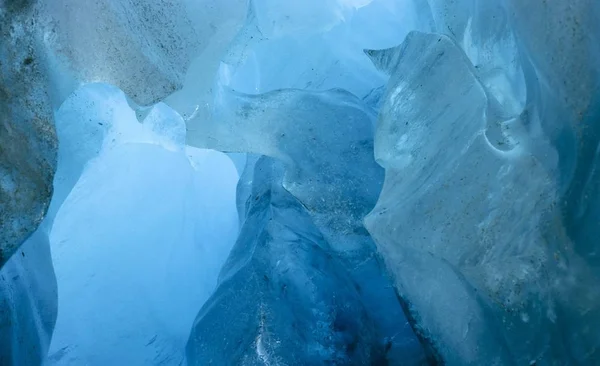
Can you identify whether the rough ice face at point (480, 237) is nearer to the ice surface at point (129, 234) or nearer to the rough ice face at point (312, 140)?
the rough ice face at point (312, 140)

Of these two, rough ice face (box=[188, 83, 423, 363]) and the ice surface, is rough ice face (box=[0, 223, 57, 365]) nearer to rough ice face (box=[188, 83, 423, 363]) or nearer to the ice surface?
the ice surface

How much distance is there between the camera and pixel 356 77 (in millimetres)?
1759

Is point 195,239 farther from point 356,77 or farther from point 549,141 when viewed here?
point 549,141

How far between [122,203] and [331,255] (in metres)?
0.63

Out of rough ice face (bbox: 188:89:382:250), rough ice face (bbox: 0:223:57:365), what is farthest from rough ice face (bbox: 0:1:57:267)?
rough ice face (bbox: 188:89:382:250)

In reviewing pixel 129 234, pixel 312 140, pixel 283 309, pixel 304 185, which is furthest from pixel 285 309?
pixel 129 234

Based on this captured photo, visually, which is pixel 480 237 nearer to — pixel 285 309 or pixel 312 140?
pixel 285 309

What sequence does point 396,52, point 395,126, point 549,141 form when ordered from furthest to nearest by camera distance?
point 396,52, point 395,126, point 549,141

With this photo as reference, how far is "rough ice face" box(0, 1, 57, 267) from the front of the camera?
36.4 inches

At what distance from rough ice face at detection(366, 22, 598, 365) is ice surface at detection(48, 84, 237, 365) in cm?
61

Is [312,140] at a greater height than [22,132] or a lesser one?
lesser

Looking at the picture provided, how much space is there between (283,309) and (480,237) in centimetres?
38

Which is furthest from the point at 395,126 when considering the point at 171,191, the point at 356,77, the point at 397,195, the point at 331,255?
the point at 171,191

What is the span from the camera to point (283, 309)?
1115 millimetres
